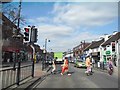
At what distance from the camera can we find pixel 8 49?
68.9 metres

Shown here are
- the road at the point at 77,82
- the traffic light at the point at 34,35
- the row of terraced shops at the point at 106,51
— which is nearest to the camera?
the road at the point at 77,82

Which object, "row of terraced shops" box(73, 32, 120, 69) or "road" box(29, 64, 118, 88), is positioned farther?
"row of terraced shops" box(73, 32, 120, 69)

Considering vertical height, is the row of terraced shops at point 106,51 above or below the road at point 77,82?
above

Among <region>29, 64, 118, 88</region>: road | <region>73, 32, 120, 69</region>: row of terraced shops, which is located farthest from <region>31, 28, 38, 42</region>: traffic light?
<region>73, 32, 120, 69</region>: row of terraced shops

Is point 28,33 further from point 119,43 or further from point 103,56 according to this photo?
point 103,56

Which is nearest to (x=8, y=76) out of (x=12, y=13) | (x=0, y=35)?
(x=0, y=35)

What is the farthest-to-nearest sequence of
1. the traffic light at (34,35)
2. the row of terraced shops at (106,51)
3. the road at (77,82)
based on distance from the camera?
the row of terraced shops at (106,51) → the traffic light at (34,35) → the road at (77,82)

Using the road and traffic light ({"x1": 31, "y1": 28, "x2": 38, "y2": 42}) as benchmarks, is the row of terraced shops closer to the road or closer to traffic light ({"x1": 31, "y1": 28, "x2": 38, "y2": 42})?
the road

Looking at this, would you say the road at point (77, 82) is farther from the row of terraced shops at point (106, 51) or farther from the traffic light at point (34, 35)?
the row of terraced shops at point (106, 51)

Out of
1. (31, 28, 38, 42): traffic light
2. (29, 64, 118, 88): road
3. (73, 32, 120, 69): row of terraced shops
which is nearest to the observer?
(29, 64, 118, 88): road

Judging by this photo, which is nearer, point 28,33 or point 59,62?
point 28,33

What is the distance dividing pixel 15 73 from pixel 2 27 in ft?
41.5

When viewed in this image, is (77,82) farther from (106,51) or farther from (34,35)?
(106,51)

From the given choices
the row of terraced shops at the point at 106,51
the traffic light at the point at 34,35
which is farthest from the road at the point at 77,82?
the row of terraced shops at the point at 106,51
